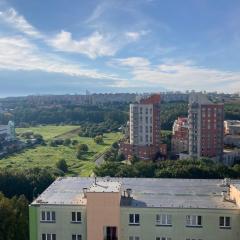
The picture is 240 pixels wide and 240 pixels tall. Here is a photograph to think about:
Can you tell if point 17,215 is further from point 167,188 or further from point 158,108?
point 158,108

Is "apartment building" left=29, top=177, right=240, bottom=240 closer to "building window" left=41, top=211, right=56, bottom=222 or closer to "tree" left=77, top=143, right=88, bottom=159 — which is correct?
"building window" left=41, top=211, right=56, bottom=222

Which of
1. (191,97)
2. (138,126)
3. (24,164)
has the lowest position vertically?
(24,164)

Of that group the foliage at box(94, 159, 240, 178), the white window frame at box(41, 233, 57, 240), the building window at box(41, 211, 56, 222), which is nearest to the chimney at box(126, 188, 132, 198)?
the building window at box(41, 211, 56, 222)

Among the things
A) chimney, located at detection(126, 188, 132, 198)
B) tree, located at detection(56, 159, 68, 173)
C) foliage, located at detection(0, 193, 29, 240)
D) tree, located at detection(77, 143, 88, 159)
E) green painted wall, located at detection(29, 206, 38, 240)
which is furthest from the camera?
tree, located at detection(77, 143, 88, 159)

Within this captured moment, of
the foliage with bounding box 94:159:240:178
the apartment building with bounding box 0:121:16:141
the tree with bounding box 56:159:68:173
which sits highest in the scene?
the foliage with bounding box 94:159:240:178

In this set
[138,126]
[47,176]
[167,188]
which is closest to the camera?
[167,188]

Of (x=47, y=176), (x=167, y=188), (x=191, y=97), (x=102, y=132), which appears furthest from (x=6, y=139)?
(x=167, y=188)
